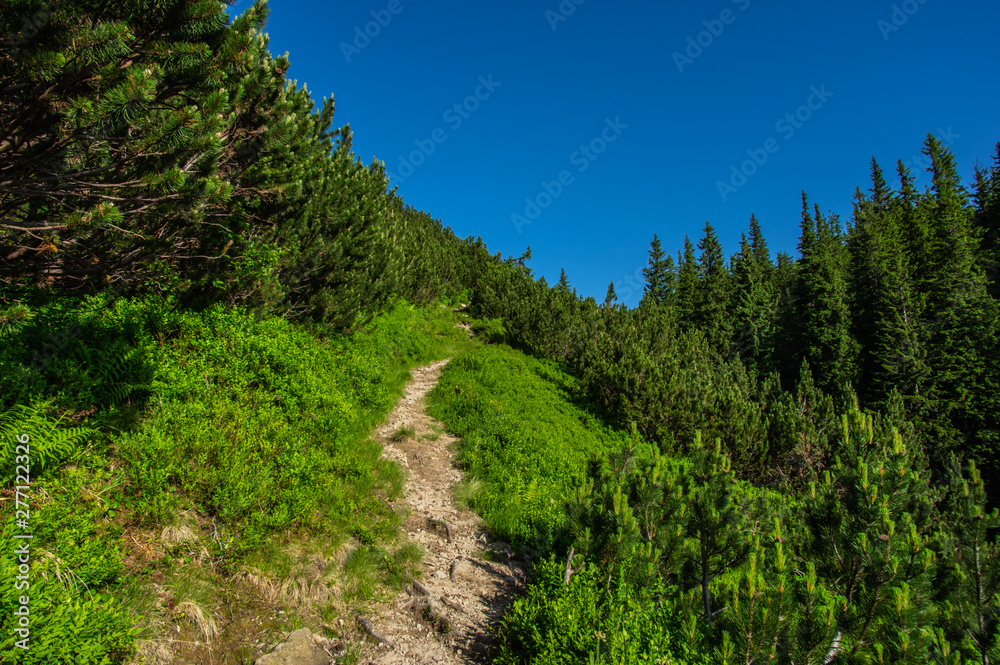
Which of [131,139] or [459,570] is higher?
[131,139]

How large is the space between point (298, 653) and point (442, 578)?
6.63ft

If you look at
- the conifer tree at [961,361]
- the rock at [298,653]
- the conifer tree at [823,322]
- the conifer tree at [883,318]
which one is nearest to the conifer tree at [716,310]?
the conifer tree at [823,322]

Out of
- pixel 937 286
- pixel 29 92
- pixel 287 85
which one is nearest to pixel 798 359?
pixel 937 286

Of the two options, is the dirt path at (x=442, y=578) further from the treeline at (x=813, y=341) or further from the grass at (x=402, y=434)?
the treeline at (x=813, y=341)

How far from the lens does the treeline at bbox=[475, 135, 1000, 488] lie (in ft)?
40.9

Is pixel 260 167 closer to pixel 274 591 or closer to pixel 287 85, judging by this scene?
pixel 287 85

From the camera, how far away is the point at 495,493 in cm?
730

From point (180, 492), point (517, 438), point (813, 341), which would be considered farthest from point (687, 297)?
point (180, 492)

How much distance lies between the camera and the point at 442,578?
5.16 metres

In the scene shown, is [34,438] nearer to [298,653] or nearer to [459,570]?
[298,653]

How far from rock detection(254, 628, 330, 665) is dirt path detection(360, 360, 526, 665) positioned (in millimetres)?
406

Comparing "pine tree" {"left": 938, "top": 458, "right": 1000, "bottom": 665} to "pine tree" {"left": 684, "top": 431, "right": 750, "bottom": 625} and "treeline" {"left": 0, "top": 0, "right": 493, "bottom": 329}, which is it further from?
"treeline" {"left": 0, "top": 0, "right": 493, "bottom": 329}

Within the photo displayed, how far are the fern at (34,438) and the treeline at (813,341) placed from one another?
26.0 ft

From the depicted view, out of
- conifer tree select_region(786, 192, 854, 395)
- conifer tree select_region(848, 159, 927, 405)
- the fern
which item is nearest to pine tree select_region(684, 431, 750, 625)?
the fern
